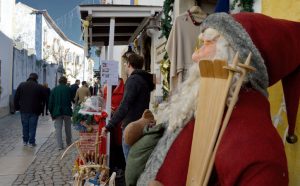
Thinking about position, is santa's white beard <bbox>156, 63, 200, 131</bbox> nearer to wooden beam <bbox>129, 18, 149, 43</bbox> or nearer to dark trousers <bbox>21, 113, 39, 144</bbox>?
wooden beam <bbox>129, 18, 149, 43</bbox>

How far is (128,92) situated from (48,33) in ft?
111

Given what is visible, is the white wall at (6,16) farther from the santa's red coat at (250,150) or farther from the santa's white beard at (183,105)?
the santa's red coat at (250,150)

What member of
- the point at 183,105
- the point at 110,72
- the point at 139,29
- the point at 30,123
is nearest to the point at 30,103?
the point at 30,123

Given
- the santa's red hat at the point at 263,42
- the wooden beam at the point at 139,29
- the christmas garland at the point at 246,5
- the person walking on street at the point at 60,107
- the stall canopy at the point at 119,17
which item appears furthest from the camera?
the person walking on street at the point at 60,107

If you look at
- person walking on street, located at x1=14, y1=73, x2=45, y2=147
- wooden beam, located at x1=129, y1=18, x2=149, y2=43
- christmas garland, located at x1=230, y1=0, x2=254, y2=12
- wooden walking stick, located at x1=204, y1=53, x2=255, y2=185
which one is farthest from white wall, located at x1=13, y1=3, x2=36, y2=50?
wooden walking stick, located at x1=204, y1=53, x2=255, y2=185

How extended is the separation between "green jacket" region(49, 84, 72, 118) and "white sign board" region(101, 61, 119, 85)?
3513 mm

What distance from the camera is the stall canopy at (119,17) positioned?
7531 mm

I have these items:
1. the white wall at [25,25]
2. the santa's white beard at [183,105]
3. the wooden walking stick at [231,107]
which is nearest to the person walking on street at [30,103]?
the santa's white beard at [183,105]

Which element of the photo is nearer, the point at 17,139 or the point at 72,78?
the point at 17,139

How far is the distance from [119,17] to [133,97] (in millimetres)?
3497

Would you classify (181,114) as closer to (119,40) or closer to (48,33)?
(119,40)

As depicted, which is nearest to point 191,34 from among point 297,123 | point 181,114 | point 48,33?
point 297,123

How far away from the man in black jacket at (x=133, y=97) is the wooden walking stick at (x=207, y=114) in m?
3.24

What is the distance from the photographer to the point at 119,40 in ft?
38.8
